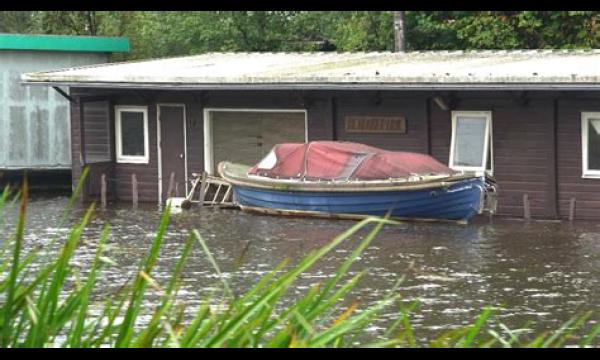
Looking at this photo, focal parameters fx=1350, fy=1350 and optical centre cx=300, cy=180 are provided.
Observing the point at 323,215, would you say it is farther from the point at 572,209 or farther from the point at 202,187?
the point at 572,209

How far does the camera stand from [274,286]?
174 inches

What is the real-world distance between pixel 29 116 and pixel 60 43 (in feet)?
7.08

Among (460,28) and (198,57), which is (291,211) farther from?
(460,28)

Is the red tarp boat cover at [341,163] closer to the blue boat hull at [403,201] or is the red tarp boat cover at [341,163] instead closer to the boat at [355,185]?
the boat at [355,185]

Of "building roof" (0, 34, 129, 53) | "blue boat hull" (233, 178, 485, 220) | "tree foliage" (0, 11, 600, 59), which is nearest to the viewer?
"blue boat hull" (233, 178, 485, 220)

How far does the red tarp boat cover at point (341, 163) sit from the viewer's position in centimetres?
2416

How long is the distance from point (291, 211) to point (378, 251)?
467 cm

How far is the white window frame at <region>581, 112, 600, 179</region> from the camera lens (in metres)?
24.3

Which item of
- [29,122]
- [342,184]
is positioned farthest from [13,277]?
[29,122]

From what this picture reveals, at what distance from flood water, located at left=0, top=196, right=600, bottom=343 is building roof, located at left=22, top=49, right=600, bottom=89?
2603 mm

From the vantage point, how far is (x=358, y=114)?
2748 cm

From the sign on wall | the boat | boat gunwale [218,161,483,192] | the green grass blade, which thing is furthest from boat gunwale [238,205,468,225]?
the green grass blade

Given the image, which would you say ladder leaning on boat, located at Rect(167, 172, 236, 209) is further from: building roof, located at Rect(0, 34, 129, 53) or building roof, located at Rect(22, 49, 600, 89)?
building roof, located at Rect(0, 34, 129, 53)

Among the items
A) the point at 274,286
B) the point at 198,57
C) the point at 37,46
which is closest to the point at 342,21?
the point at 198,57
